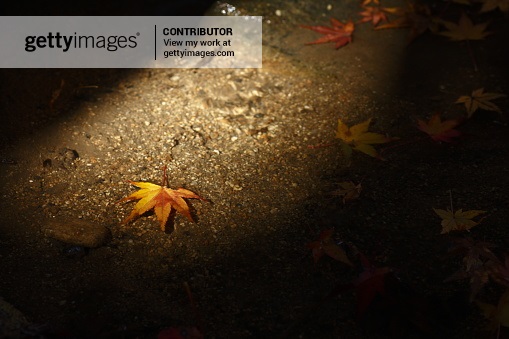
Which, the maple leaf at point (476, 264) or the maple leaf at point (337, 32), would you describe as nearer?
the maple leaf at point (476, 264)

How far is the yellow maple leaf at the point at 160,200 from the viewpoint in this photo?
2031 millimetres

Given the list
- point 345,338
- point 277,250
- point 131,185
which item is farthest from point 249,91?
point 345,338

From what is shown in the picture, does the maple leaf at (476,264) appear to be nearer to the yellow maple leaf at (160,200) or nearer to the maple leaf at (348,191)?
the maple leaf at (348,191)

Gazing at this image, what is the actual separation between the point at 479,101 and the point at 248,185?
3.99 feet

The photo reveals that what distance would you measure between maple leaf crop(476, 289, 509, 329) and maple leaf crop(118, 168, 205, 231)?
109 cm

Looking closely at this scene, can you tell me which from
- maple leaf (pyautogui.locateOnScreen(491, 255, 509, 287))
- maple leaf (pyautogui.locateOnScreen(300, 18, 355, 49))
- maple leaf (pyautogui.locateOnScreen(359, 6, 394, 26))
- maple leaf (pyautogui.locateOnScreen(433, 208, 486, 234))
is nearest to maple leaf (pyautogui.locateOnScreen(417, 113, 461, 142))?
maple leaf (pyautogui.locateOnScreen(433, 208, 486, 234))

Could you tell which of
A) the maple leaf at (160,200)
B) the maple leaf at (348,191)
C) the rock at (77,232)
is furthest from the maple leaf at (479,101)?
the rock at (77,232)

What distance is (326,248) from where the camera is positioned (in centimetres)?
194

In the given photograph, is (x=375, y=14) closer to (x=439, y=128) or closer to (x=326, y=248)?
(x=439, y=128)

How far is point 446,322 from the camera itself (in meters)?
1.74

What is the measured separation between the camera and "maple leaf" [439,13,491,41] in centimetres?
305

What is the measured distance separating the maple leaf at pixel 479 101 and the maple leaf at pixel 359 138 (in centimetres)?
45

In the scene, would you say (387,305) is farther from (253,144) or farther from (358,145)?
(253,144)

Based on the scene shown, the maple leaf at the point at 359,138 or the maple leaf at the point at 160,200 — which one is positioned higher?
the maple leaf at the point at 359,138
